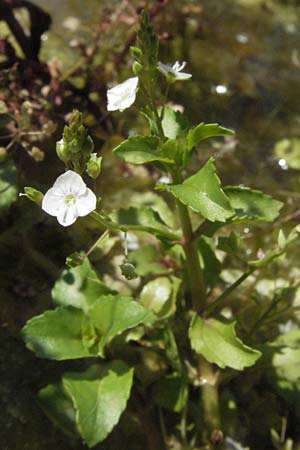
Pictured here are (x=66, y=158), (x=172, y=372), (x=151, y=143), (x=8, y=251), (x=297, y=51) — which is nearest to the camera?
(x=66, y=158)

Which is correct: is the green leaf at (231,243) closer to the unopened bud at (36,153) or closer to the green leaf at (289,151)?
the unopened bud at (36,153)

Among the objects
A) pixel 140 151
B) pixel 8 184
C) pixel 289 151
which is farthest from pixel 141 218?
pixel 289 151

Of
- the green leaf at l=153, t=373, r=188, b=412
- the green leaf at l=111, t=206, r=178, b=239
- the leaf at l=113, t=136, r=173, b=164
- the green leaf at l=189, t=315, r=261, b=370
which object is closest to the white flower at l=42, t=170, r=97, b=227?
the leaf at l=113, t=136, r=173, b=164

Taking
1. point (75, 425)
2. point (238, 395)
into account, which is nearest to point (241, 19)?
point (238, 395)

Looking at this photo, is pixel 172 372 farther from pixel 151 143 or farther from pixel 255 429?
pixel 151 143

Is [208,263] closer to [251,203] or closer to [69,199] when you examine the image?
[251,203]

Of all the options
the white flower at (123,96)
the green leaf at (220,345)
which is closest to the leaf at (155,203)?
the green leaf at (220,345)
